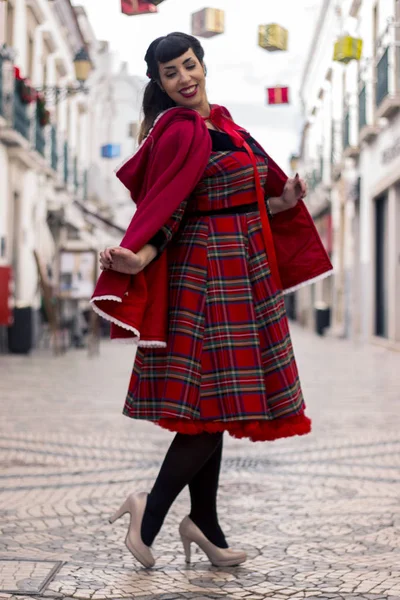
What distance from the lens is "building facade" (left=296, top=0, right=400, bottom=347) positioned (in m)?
16.7

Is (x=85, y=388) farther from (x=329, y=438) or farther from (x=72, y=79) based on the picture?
(x=72, y=79)

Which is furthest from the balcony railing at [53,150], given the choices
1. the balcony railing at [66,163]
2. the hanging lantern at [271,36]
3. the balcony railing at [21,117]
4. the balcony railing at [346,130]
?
the hanging lantern at [271,36]

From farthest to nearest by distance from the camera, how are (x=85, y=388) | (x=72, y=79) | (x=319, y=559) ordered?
1. (x=72, y=79)
2. (x=85, y=388)
3. (x=319, y=559)

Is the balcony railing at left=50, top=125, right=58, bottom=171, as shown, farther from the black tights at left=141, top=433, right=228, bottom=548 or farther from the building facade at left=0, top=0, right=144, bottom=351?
the black tights at left=141, top=433, right=228, bottom=548

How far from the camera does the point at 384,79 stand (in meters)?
16.8

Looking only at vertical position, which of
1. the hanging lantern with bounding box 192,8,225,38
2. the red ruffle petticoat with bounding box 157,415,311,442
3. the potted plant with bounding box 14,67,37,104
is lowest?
the red ruffle petticoat with bounding box 157,415,311,442

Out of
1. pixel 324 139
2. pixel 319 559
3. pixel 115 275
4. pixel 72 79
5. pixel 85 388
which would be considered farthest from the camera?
pixel 324 139

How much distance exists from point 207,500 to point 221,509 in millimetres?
738

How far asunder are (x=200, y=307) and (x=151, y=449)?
243 cm

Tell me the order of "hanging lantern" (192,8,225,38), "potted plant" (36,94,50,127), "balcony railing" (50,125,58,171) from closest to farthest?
"hanging lantern" (192,8,225,38) → "potted plant" (36,94,50,127) → "balcony railing" (50,125,58,171)

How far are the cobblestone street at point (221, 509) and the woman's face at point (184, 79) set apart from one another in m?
1.29

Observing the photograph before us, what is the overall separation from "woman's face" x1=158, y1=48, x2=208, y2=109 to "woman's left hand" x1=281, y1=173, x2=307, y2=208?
340 mm

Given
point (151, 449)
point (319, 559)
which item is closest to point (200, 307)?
point (319, 559)

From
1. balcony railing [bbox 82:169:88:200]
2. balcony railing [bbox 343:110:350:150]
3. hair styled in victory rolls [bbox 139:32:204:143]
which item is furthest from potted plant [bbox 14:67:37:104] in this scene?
hair styled in victory rolls [bbox 139:32:204:143]
